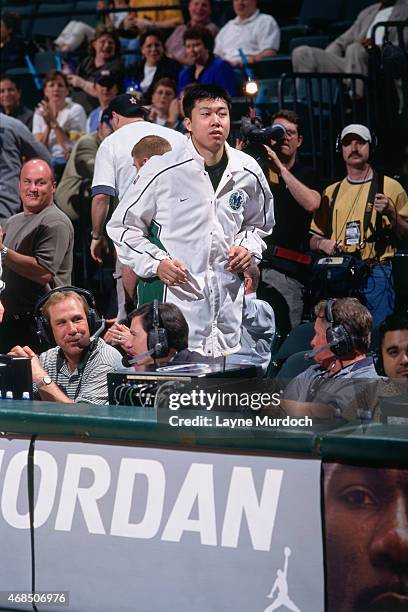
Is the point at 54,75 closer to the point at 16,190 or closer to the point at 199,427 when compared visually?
the point at 16,190

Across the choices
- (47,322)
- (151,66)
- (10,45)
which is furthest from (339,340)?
(10,45)

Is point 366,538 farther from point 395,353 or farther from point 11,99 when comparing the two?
point 11,99

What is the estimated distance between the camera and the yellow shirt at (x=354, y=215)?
523 cm

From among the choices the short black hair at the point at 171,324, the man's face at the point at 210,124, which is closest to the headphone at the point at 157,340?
the short black hair at the point at 171,324

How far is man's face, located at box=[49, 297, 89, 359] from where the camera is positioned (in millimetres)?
4258

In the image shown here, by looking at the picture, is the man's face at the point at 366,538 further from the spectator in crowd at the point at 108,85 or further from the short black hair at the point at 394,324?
the spectator in crowd at the point at 108,85

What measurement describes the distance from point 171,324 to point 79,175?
8.74 ft

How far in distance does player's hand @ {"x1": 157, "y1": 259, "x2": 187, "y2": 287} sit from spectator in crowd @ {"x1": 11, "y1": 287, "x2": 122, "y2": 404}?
39 cm

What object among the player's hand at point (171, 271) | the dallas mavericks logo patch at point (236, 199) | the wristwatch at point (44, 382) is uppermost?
the dallas mavericks logo patch at point (236, 199)

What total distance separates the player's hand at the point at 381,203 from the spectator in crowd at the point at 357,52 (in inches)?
75.0

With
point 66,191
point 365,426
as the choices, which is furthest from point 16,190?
point 365,426

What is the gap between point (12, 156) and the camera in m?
6.34

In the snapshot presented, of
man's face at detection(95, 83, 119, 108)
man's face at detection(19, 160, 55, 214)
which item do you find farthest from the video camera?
man's face at detection(95, 83, 119, 108)

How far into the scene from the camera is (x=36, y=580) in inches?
134
